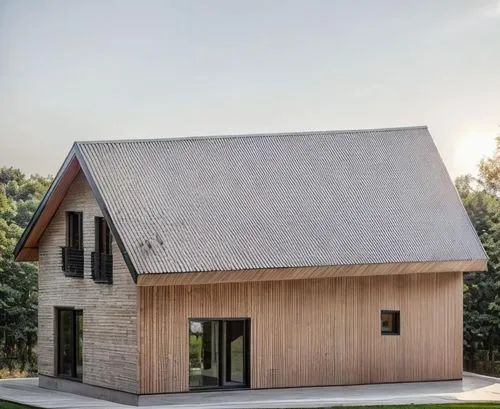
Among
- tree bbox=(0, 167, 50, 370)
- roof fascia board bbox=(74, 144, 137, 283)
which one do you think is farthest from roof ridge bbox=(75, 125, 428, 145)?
tree bbox=(0, 167, 50, 370)

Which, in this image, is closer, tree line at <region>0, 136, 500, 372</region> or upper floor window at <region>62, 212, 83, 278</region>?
upper floor window at <region>62, 212, 83, 278</region>

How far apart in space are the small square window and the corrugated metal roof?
1.44 metres

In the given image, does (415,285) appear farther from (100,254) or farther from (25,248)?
(25,248)

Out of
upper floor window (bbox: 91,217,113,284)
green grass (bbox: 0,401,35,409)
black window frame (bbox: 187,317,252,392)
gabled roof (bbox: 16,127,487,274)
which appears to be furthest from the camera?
upper floor window (bbox: 91,217,113,284)

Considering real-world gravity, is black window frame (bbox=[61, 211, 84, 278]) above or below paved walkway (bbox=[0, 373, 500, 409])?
above

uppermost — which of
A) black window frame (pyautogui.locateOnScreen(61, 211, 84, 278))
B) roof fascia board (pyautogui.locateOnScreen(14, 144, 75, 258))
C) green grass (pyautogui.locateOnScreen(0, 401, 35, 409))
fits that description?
roof fascia board (pyautogui.locateOnScreen(14, 144, 75, 258))

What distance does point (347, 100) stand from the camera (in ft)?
128

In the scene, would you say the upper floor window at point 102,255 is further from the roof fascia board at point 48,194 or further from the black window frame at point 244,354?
the black window frame at point 244,354

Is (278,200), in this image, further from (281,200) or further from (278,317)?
(278,317)

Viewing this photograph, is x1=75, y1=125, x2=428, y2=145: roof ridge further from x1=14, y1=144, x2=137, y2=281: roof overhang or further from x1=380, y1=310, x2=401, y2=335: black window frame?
x1=380, y1=310, x2=401, y2=335: black window frame

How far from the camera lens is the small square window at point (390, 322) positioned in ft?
91.1

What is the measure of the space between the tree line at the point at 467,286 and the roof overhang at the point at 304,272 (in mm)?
8971

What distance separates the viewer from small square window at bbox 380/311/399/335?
27.8m

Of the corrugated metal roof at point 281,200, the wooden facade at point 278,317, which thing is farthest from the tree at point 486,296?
the wooden facade at point 278,317
